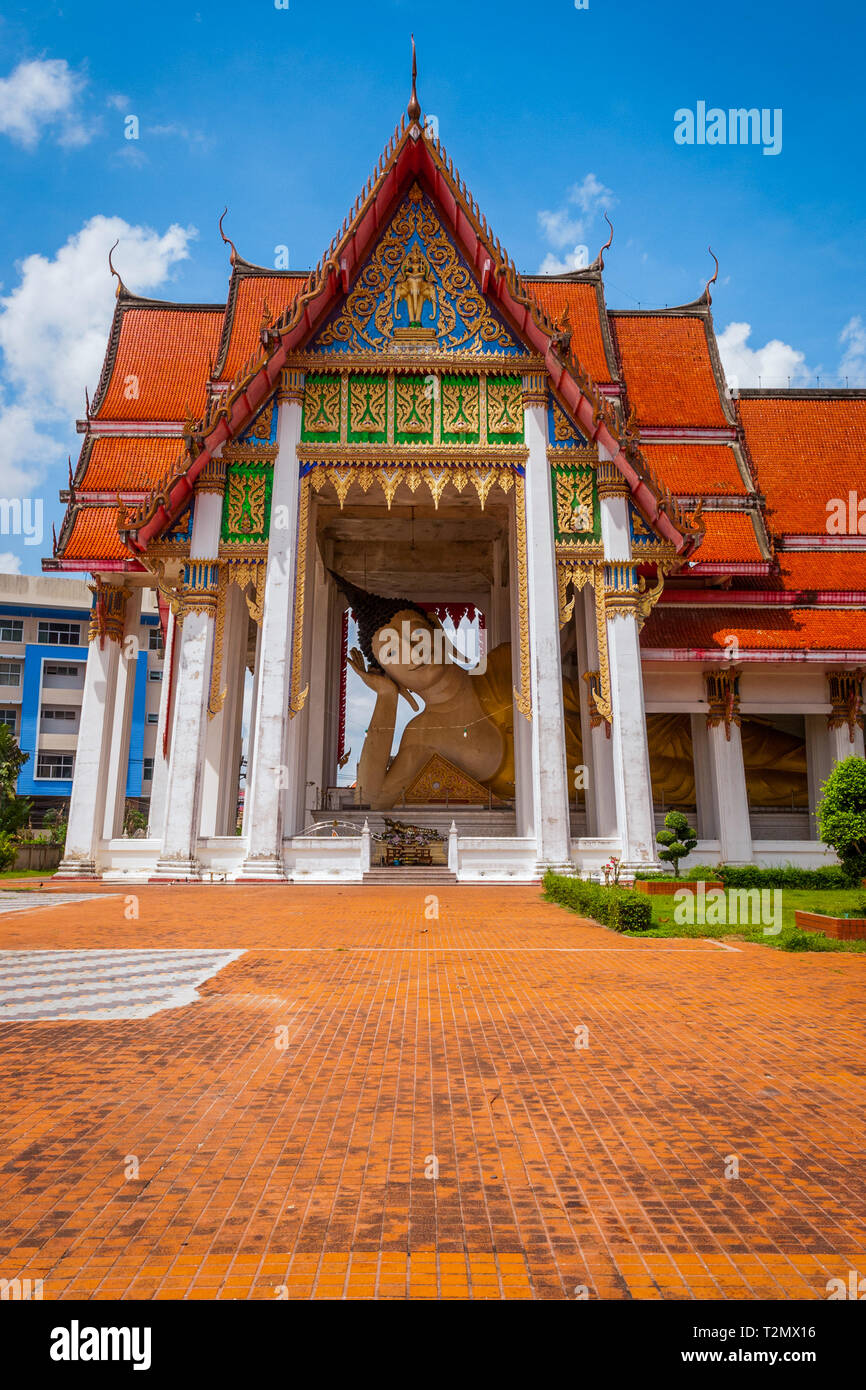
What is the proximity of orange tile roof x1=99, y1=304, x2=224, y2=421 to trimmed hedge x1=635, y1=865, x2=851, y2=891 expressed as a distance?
15.7 m

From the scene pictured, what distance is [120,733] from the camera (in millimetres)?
19516

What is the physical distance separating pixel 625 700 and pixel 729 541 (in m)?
5.66

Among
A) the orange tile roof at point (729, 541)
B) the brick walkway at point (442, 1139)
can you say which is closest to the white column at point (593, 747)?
the orange tile roof at point (729, 541)

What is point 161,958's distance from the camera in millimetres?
7758

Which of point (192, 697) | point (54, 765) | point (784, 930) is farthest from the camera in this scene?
point (54, 765)

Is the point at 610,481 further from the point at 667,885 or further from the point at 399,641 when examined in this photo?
the point at 667,885

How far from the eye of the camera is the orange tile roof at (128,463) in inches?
802

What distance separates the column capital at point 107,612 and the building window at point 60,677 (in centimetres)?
3243

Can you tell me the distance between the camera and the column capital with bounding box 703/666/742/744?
65.5ft

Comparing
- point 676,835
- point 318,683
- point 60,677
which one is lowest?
point 676,835

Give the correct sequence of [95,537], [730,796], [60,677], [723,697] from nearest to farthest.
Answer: [95,537] → [730,796] → [723,697] → [60,677]

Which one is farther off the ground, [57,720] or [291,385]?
[291,385]

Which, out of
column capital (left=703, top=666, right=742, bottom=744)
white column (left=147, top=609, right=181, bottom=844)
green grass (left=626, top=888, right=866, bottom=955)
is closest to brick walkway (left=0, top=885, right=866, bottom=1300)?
green grass (left=626, top=888, right=866, bottom=955)

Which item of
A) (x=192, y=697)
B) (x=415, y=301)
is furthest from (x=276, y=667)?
(x=415, y=301)
